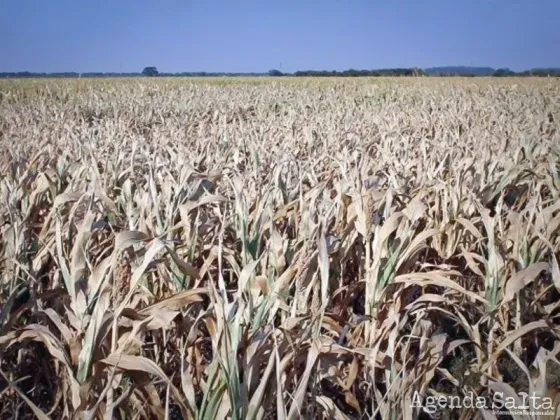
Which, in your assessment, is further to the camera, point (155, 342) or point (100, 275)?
point (155, 342)

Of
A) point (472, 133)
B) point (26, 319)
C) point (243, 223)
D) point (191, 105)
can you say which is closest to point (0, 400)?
point (26, 319)

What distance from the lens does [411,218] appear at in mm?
1901

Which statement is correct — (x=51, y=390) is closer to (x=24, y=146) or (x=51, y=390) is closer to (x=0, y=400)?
(x=0, y=400)

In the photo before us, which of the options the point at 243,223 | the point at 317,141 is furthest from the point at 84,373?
the point at 317,141

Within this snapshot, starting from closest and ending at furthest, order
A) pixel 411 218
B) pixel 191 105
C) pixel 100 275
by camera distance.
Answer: pixel 100 275, pixel 411 218, pixel 191 105

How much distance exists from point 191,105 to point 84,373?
7520mm

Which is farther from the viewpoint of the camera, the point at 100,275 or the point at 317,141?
the point at 317,141

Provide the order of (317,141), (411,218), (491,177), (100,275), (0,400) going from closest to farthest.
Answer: (100,275) → (0,400) → (411,218) → (491,177) → (317,141)

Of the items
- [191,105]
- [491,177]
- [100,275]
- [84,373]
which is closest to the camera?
[84,373]

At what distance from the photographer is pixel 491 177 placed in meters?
2.97

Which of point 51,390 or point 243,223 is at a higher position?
point 243,223

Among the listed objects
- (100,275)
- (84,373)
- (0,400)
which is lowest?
(0,400)

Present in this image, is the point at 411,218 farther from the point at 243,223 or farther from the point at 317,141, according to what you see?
the point at 317,141

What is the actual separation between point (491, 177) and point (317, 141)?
2.33m
